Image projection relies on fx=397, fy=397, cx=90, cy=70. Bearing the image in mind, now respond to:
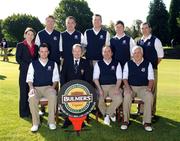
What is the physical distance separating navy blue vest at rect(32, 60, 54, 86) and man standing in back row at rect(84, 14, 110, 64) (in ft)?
3.96

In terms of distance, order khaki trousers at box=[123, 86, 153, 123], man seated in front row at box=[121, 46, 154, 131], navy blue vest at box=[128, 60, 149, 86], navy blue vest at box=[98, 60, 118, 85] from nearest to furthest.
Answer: khaki trousers at box=[123, 86, 153, 123] → man seated in front row at box=[121, 46, 154, 131] → navy blue vest at box=[128, 60, 149, 86] → navy blue vest at box=[98, 60, 118, 85]

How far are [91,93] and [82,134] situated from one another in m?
0.81

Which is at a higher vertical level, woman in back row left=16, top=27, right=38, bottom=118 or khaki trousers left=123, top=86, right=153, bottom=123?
woman in back row left=16, top=27, right=38, bottom=118

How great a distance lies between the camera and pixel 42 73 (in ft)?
26.9

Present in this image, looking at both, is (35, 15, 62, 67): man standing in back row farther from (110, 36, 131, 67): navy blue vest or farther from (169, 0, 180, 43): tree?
(169, 0, 180, 43): tree

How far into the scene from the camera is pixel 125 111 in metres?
8.09

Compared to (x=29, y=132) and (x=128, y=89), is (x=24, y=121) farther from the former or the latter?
(x=128, y=89)

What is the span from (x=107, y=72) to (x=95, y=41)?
95cm

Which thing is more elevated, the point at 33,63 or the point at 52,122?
the point at 33,63

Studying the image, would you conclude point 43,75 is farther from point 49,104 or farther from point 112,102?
point 112,102

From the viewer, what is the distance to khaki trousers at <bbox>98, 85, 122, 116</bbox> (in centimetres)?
819

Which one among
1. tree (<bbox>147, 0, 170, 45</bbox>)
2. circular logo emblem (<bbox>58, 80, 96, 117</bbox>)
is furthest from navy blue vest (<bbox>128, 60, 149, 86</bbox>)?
tree (<bbox>147, 0, 170, 45</bbox>)

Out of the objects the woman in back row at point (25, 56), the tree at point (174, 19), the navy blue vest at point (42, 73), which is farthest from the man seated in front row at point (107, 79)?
the tree at point (174, 19)

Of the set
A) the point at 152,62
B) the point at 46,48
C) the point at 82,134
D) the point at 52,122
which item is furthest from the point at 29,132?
the point at 152,62
